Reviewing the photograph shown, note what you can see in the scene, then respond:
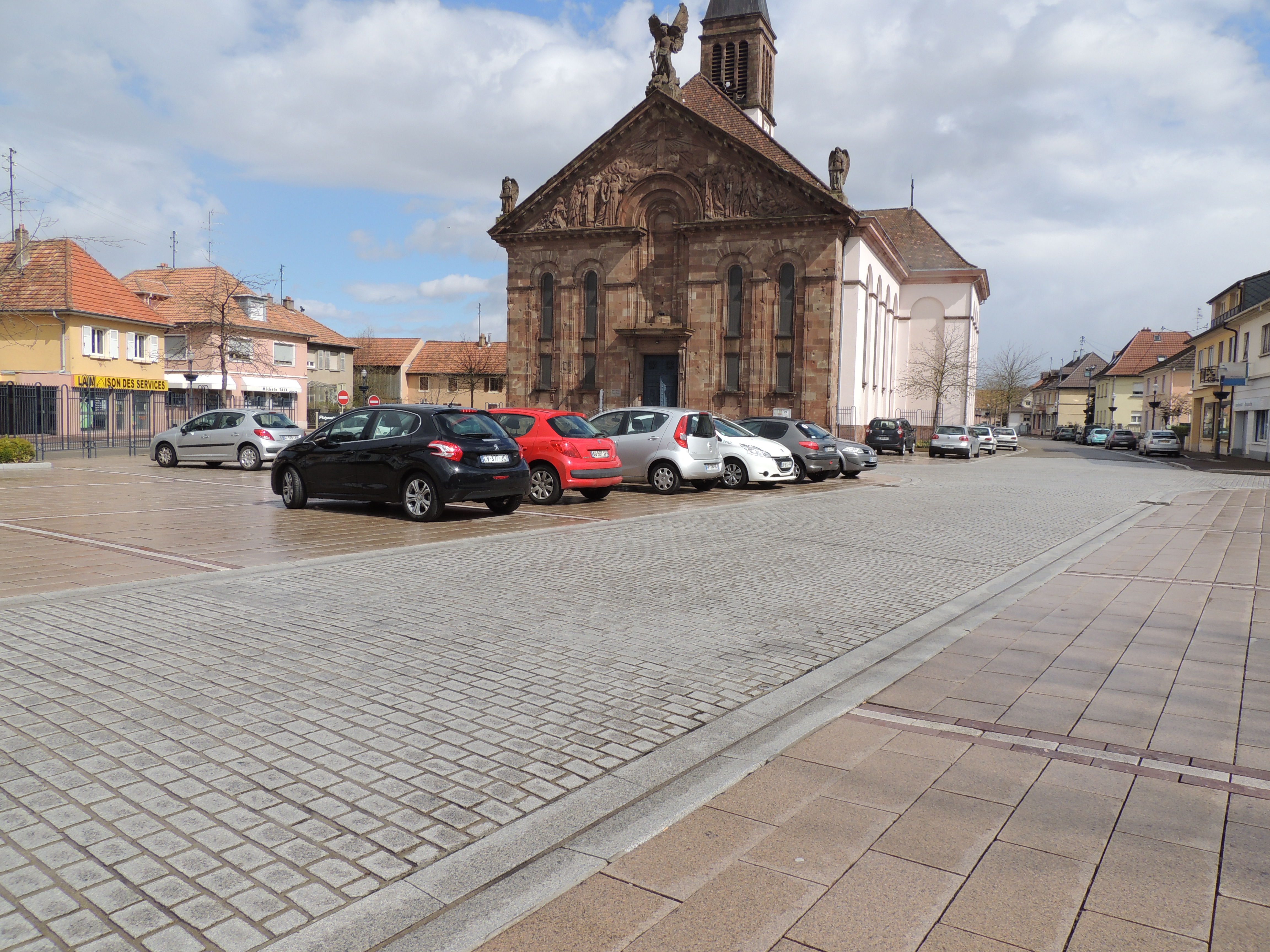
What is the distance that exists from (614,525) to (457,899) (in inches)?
392

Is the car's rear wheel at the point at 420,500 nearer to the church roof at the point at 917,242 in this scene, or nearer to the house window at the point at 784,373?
the house window at the point at 784,373

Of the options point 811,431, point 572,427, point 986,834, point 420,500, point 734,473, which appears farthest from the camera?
point 811,431

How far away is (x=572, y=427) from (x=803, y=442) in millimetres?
8399

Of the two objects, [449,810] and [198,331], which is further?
[198,331]

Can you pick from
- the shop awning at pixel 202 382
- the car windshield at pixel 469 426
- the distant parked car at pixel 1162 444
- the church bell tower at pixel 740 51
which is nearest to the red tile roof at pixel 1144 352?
the distant parked car at pixel 1162 444

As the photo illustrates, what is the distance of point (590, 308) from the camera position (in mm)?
47062

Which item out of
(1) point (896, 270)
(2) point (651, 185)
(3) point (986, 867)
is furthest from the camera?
(1) point (896, 270)

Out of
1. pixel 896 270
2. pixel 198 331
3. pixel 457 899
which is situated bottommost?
pixel 457 899

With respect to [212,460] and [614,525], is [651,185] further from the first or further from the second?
[614,525]

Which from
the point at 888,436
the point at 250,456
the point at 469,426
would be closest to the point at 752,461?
the point at 469,426

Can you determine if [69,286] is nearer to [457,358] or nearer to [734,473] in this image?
[734,473]

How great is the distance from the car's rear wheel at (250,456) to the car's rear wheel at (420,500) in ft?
38.8

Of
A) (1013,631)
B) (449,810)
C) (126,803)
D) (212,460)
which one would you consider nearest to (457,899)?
(449,810)

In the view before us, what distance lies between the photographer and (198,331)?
52.6 m
